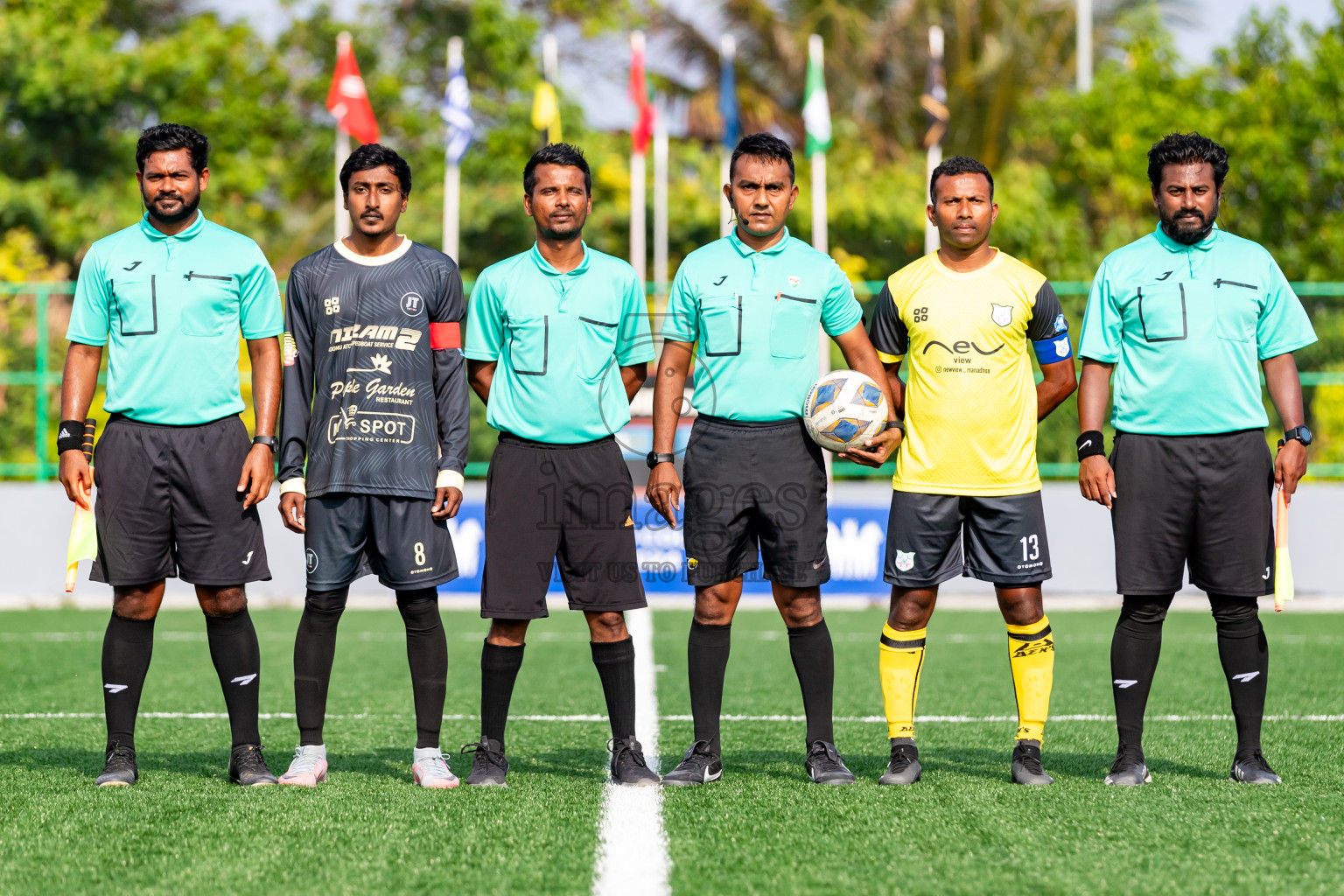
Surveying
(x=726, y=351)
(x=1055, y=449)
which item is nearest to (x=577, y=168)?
(x=726, y=351)

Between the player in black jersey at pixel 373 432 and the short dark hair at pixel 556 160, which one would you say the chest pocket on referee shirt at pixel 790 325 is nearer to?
the short dark hair at pixel 556 160

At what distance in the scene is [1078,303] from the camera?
45.8ft

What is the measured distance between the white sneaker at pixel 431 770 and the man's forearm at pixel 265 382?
1244 millimetres

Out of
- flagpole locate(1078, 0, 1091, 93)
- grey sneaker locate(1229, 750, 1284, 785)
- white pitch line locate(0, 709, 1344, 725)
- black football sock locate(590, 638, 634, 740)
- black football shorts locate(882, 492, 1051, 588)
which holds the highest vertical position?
flagpole locate(1078, 0, 1091, 93)

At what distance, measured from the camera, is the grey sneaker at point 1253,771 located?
4.84 metres

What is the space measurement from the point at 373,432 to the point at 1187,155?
2964 mm

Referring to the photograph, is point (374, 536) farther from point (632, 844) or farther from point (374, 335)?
point (632, 844)

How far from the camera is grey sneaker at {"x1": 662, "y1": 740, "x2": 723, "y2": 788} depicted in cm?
484

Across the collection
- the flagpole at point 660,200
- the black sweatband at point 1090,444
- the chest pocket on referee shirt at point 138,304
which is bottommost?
the black sweatband at point 1090,444

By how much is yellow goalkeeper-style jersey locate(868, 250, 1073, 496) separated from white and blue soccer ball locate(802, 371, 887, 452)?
0.18 m

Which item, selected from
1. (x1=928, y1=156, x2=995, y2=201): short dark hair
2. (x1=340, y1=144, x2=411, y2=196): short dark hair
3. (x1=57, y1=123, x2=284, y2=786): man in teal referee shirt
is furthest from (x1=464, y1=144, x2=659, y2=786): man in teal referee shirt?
(x1=928, y1=156, x2=995, y2=201): short dark hair

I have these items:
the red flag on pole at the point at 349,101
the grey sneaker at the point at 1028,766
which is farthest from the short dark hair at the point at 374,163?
the red flag on pole at the point at 349,101

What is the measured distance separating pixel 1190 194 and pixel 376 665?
5.69 m

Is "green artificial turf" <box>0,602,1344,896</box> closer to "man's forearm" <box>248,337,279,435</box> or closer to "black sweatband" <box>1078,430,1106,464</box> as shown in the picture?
"black sweatband" <box>1078,430,1106,464</box>
